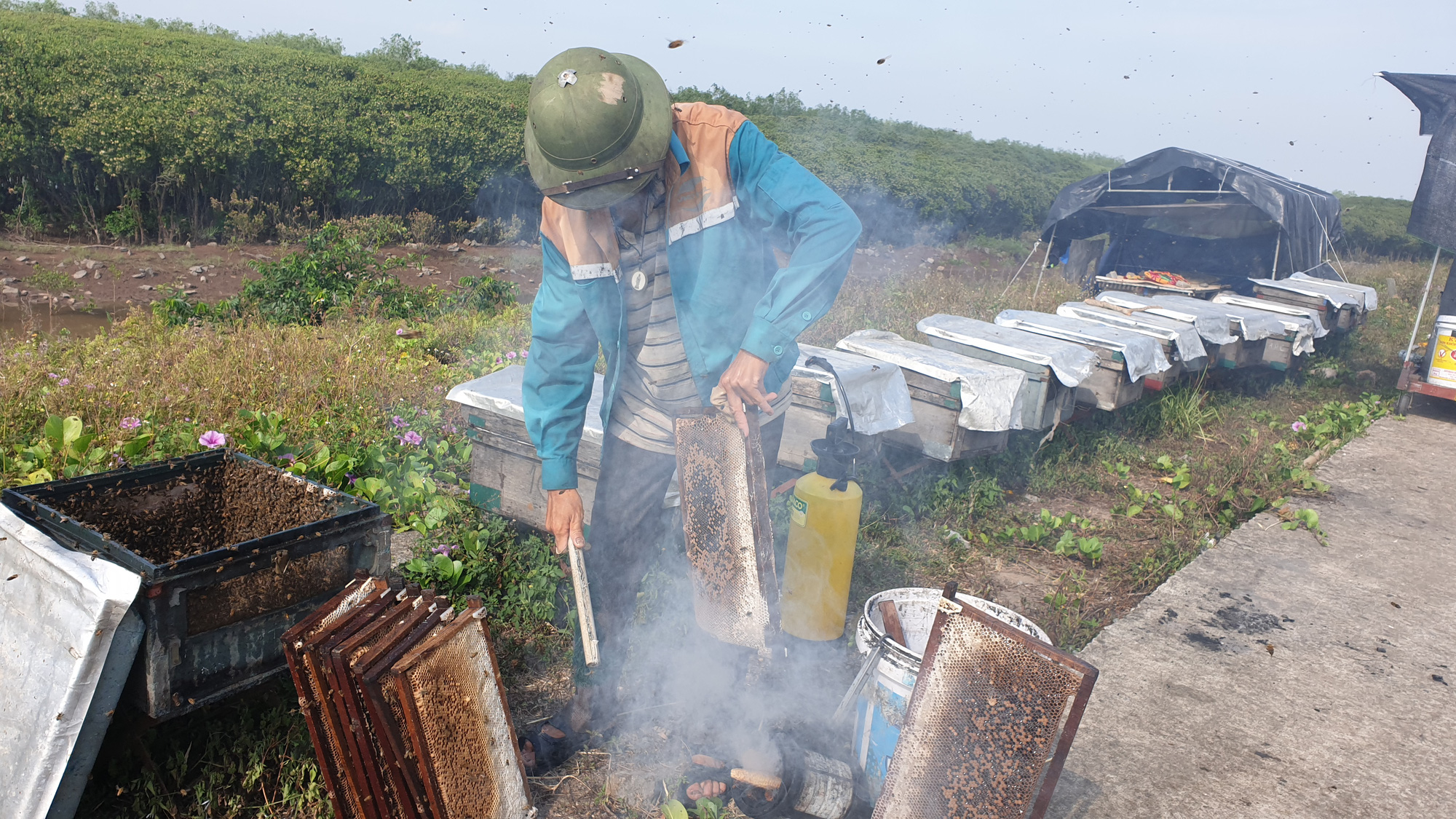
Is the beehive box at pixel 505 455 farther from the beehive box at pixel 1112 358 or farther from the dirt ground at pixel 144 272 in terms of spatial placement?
the dirt ground at pixel 144 272

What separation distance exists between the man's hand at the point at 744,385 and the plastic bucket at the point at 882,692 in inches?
31.2

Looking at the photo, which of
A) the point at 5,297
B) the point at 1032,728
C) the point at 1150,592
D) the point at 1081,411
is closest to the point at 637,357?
the point at 1032,728

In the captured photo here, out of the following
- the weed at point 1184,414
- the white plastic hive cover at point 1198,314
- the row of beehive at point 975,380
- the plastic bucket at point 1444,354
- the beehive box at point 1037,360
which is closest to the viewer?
the row of beehive at point 975,380

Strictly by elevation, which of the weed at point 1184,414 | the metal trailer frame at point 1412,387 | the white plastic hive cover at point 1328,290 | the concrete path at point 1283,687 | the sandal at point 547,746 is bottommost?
the sandal at point 547,746

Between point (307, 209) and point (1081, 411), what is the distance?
12682 mm

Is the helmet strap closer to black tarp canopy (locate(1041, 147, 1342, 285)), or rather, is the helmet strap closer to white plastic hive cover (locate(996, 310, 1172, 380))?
white plastic hive cover (locate(996, 310, 1172, 380))

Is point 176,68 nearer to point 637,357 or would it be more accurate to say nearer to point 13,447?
point 13,447

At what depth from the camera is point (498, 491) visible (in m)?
3.97

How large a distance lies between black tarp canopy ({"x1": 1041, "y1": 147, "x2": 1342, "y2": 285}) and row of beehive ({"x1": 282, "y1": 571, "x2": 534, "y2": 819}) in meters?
10.8

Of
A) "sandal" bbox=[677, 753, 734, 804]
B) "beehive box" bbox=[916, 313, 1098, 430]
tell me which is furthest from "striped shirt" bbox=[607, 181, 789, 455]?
"beehive box" bbox=[916, 313, 1098, 430]

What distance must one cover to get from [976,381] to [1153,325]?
120 inches

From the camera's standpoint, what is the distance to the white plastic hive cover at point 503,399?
3580 mm

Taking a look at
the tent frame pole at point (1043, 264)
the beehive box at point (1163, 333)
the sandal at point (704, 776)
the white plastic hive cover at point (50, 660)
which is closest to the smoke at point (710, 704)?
the sandal at point (704, 776)

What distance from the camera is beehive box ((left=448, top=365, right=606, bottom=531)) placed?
148 inches
